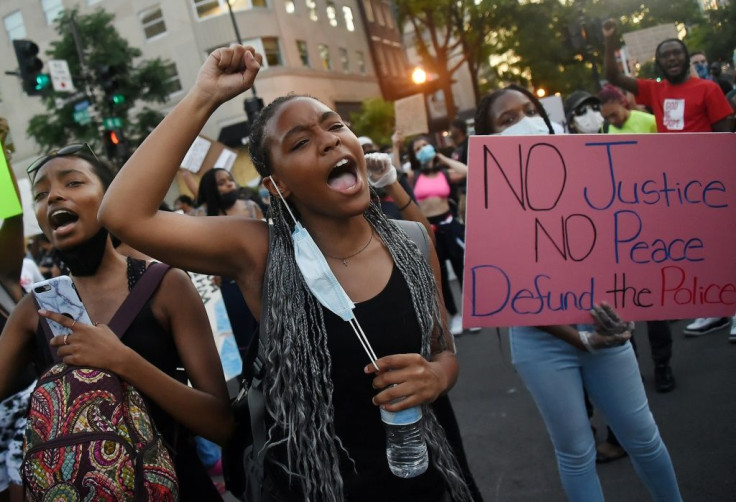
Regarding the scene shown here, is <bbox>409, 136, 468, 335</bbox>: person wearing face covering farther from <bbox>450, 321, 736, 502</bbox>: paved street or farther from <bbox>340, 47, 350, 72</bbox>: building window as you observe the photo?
<bbox>340, 47, 350, 72</bbox>: building window

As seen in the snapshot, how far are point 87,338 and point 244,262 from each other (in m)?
0.45

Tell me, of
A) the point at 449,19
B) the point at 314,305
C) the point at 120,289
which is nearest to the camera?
the point at 314,305

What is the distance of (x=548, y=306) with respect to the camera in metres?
2.11

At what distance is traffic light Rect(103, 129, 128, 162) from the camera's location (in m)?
12.8

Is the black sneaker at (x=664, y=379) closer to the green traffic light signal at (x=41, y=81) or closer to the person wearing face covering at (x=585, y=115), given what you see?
the person wearing face covering at (x=585, y=115)

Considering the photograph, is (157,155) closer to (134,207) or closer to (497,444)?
(134,207)

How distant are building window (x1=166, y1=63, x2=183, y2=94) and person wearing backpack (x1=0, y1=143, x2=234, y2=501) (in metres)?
25.9

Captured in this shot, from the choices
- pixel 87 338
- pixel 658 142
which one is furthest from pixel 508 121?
pixel 87 338

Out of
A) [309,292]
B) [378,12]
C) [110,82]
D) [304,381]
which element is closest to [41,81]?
[110,82]

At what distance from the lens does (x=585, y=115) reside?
493 centimetres

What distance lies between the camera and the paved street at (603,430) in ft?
10.4

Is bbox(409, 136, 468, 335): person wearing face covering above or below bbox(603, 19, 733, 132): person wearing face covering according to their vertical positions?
below

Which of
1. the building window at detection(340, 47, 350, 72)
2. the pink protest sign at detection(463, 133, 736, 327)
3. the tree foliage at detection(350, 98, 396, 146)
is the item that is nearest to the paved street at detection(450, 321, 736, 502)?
the pink protest sign at detection(463, 133, 736, 327)

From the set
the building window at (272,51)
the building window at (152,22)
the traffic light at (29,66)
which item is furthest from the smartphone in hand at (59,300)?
the building window at (152,22)
